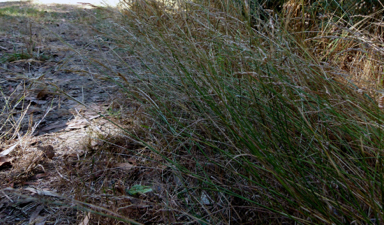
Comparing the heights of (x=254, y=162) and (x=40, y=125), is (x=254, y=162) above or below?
above

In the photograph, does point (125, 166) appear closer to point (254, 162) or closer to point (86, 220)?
point (86, 220)

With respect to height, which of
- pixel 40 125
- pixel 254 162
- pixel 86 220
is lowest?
pixel 40 125

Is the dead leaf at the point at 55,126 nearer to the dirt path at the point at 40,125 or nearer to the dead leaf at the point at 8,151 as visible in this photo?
the dirt path at the point at 40,125

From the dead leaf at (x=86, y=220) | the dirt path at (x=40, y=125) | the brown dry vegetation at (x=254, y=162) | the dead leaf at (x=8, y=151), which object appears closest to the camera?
the brown dry vegetation at (x=254, y=162)

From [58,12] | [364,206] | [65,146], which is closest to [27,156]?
[65,146]

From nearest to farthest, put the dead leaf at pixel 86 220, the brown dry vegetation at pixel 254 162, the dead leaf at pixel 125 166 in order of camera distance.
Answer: the brown dry vegetation at pixel 254 162 < the dead leaf at pixel 86 220 < the dead leaf at pixel 125 166

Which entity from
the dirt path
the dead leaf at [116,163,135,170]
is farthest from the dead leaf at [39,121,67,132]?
the dead leaf at [116,163,135,170]

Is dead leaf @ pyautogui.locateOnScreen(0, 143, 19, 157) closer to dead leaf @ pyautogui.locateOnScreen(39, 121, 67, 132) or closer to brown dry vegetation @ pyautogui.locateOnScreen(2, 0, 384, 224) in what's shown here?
brown dry vegetation @ pyautogui.locateOnScreen(2, 0, 384, 224)

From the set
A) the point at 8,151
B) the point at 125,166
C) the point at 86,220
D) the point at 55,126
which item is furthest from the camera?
the point at 55,126

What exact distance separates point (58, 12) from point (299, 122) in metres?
6.09

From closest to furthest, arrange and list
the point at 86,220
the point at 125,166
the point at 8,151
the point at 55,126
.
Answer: the point at 86,220 < the point at 125,166 < the point at 8,151 < the point at 55,126

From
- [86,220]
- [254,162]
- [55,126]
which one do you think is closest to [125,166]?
[86,220]

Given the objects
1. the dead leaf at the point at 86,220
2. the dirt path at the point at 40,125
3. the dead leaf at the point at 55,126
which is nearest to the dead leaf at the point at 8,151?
the dirt path at the point at 40,125

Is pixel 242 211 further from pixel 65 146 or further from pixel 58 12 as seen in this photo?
pixel 58 12
